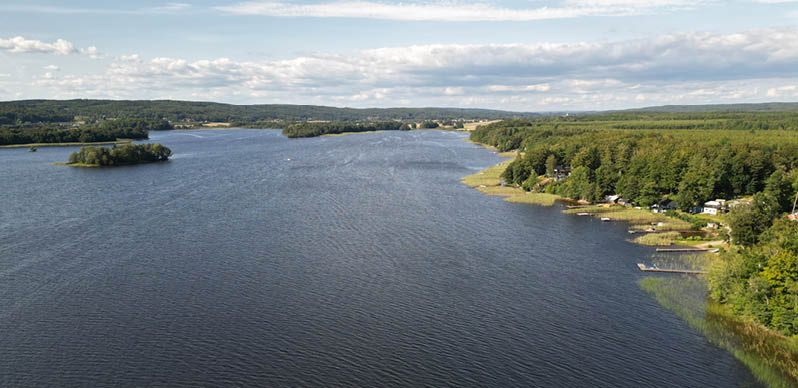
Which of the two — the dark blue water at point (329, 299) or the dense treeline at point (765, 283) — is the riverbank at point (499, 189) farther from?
the dense treeline at point (765, 283)

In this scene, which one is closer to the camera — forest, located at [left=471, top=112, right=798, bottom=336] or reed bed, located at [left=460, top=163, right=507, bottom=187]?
forest, located at [left=471, top=112, right=798, bottom=336]

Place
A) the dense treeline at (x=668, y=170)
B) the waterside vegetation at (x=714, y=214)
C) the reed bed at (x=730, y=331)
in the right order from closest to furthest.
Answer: the reed bed at (x=730, y=331) < the waterside vegetation at (x=714, y=214) < the dense treeline at (x=668, y=170)

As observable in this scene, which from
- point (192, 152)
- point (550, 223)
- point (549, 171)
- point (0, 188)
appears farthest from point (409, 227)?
point (192, 152)

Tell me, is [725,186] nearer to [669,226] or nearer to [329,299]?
[669,226]

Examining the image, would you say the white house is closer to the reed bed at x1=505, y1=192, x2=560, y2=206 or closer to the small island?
the reed bed at x1=505, y1=192, x2=560, y2=206

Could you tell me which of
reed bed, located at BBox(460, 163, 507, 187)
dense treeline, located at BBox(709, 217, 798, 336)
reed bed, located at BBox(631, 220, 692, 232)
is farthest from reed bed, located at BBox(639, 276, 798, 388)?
reed bed, located at BBox(460, 163, 507, 187)

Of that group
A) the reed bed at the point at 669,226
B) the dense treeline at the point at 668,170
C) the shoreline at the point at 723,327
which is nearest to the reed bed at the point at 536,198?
the dense treeline at the point at 668,170
